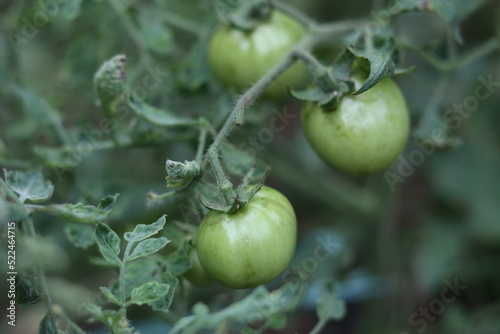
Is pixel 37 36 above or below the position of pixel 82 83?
below

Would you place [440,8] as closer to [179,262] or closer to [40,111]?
[179,262]

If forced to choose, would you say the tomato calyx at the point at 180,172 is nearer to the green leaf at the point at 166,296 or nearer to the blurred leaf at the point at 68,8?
the green leaf at the point at 166,296

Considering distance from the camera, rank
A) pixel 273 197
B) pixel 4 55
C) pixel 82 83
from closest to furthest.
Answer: pixel 273 197, pixel 82 83, pixel 4 55

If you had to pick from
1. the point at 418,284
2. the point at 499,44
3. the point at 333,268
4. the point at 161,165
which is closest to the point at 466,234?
the point at 418,284

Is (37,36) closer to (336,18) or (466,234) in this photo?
(336,18)

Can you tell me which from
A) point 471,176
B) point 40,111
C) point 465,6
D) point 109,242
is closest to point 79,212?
point 109,242

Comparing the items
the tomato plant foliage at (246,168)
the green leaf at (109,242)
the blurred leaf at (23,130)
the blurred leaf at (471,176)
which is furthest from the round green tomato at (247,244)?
the blurred leaf at (471,176)
